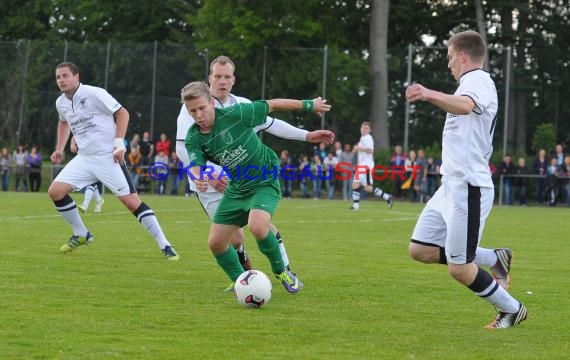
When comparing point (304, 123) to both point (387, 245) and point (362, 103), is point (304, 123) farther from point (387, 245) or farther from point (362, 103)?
point (387, 245)

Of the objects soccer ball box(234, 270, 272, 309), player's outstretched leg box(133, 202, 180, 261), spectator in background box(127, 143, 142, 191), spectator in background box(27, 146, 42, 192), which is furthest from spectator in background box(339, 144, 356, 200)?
soccer ball box(234, 270, 272, 309)

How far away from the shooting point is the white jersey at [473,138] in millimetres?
6562

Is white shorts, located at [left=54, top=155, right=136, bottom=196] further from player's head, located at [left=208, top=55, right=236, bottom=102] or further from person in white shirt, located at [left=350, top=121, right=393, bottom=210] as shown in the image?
person in white shirt, located at [left=350, top=121, right=393, bottom=210]

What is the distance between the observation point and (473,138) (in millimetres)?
6602

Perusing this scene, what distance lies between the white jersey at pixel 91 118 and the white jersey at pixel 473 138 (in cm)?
567

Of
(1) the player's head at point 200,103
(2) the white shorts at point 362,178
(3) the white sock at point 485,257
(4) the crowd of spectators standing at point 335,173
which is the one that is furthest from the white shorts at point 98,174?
(4) the crowd of spectators standing at point 335,173

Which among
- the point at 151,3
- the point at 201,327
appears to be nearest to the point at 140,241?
the point at 201,327

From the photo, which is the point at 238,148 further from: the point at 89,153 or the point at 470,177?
the point at 89,153

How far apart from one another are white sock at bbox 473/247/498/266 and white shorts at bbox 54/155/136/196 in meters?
4.83

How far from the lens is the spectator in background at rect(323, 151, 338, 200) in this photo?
1223 inches

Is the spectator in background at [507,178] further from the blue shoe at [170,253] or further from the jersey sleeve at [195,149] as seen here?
the jersey sleeve at [195,149]

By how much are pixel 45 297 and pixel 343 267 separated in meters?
3.62

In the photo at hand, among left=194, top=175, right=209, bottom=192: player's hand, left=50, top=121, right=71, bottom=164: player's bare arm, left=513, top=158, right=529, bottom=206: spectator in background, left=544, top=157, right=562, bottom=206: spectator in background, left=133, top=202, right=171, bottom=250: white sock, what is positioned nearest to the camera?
left=194, top=175, right=209, bottom=192: player's hand

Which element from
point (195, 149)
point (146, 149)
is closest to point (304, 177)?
point (146, 149)
